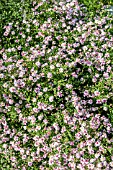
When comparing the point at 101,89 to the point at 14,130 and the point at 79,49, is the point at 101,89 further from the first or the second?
the point at 14,130

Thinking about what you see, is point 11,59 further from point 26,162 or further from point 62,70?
point 26,162

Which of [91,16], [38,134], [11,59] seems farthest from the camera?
[91,16]

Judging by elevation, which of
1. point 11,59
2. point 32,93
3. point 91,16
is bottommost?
point 32,93

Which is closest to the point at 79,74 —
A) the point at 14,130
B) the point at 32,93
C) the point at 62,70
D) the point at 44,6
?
the point at 62,70

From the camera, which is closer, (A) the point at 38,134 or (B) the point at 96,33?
(A) the point at 38,134

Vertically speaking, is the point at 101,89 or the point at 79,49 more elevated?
the point at 79,49

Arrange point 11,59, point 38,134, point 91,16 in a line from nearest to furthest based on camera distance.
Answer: point 38,134 < point 11,59 < point 91,16
